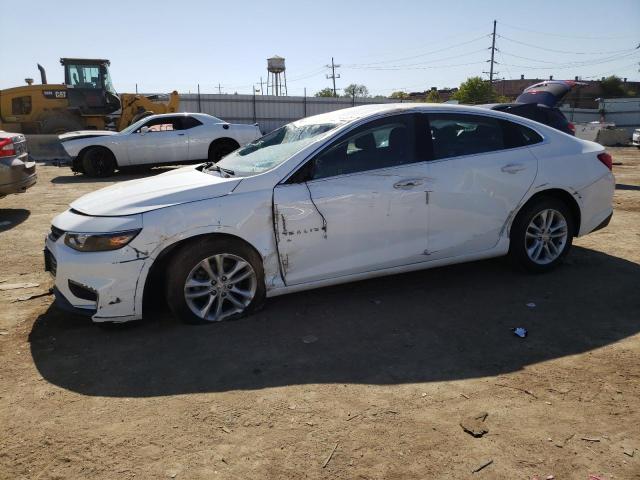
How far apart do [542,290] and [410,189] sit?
1543 millimetres

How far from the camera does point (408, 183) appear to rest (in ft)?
13.4

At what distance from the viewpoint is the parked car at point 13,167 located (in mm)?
7473

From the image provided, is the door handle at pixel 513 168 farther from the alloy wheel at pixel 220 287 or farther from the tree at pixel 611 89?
the tree at pixel 611 89

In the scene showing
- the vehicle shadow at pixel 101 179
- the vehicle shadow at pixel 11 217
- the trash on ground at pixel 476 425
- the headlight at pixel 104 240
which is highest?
the headlight at pixel 104 240

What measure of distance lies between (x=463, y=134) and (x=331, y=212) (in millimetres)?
1499

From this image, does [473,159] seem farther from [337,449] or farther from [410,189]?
[337,449]

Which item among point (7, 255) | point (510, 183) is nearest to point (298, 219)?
point (510, 183)

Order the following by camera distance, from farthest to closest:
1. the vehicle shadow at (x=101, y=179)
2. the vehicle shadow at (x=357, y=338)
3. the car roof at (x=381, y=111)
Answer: the vehicle shadow at (x=101, y=179) → the car roof at (x=381, y=111) → the vehicle shadow at (x=357, y=338)

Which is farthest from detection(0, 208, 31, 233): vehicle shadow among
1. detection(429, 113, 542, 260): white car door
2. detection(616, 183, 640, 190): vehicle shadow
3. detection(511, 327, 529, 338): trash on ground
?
detection(616, 183, 640, 190): vehicle shadow

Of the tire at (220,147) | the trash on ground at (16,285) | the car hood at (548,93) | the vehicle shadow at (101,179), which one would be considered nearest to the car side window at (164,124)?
the tire at (220,147)

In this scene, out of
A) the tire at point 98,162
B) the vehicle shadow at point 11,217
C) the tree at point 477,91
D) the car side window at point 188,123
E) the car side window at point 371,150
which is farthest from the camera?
the tree at point 477,91

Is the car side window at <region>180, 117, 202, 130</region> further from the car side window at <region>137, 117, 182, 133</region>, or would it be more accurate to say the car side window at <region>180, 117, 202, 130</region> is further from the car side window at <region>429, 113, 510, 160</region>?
the car side window at <region>429, 113, 510, 160</region>

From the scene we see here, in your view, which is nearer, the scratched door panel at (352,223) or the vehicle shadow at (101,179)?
the scratched door panel at (352,223)

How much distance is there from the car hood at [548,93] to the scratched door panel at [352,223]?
8.24 metres
